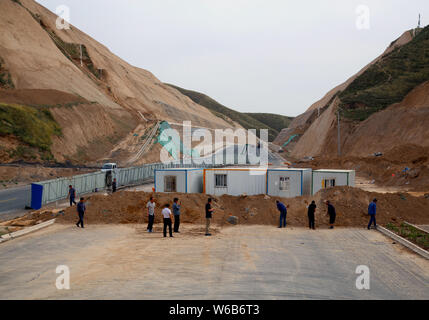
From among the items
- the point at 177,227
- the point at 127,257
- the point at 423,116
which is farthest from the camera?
the point at 423,116

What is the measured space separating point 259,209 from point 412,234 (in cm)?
687

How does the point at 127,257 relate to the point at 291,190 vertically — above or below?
below

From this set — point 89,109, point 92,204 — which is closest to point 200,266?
point 92,204

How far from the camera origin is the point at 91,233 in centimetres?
1652

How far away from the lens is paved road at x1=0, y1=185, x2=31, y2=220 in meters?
24.3

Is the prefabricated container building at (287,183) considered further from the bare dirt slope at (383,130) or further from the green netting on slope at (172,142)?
the green netting on slope at (172,142)

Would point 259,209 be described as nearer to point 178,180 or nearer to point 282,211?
point 282,211

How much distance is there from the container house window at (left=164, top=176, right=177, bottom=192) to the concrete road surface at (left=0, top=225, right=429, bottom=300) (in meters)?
7.25

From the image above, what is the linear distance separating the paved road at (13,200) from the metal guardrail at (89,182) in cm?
190

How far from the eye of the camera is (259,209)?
63.3 feet

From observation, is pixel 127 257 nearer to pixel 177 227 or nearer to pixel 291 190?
pixel 177 227

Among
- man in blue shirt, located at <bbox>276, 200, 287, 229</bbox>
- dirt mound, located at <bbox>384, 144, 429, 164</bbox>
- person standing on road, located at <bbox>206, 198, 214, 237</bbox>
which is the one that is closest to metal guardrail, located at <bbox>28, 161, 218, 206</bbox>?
person standing on road, located at <bbox>206, 198, 214, 237</bbox>

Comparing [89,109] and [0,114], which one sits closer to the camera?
[0,114]
